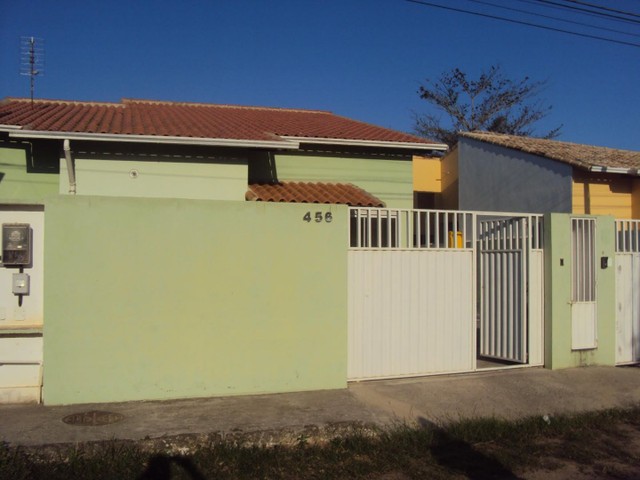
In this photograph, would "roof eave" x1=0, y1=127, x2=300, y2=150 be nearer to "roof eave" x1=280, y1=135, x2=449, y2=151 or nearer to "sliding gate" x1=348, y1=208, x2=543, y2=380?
"roof eave" x1=280, y1=135, x2=449, y2=151

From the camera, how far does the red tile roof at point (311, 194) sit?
9383mm

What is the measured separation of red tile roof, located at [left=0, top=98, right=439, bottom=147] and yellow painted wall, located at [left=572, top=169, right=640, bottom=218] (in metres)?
4.33

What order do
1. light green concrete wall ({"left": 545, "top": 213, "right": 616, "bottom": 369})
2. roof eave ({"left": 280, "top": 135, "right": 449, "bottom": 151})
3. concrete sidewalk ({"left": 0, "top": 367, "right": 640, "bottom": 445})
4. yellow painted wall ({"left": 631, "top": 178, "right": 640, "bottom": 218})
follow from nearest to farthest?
concrete sidewalk ({"left": 0, "top": 367, "right": 640, "bottom": 445}) → light green concrete wall ({"left": 545, "top": 213, "right": 616, "bottom": 369}) → roof eave ({"left": 280, "top": 135, "right": 449, "bottom": 151}) → yellow painted wall ({"left": 631, "top": 178, "right": 640, "bottom": 218})

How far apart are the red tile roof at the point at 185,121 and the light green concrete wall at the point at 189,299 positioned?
7.92 ft

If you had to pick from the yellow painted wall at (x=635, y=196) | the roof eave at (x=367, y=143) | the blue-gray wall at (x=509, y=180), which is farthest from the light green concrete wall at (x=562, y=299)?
the yellow painted wall at (x=635, y=196)

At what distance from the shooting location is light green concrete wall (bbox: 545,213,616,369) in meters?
8.86

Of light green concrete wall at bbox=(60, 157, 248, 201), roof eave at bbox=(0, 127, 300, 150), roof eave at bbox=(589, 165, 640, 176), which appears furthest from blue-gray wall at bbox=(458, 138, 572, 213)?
light green concrete wall at bbox=(60, 157, 248, 201)

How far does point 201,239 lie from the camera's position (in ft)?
23.2

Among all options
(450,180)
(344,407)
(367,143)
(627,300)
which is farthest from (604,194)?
(344,407)

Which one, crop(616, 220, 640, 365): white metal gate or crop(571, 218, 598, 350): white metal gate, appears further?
crop(616, 220, 640, 365): white metal gate

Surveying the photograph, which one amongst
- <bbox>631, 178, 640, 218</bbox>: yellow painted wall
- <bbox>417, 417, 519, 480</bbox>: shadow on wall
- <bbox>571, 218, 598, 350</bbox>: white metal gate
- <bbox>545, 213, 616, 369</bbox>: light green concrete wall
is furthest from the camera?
<bbox>631, 178, 640, 218</bbox>: yellow painted wall

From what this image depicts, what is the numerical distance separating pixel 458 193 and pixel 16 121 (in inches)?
505

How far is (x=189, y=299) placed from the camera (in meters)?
6.98

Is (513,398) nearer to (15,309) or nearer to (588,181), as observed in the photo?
(15,309)
